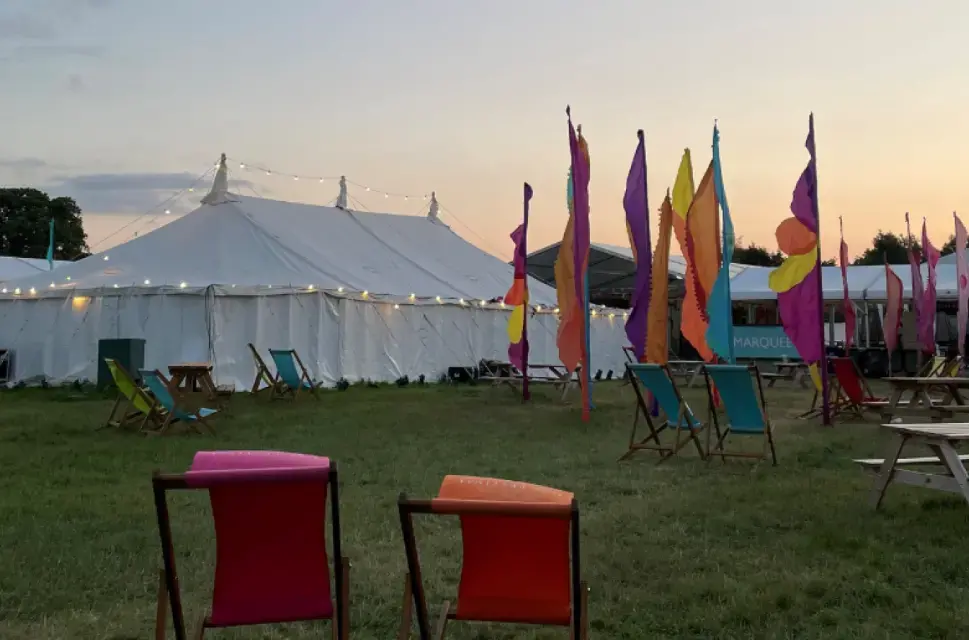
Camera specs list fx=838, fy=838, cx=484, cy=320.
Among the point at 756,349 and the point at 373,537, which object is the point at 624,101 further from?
the point at 373,537

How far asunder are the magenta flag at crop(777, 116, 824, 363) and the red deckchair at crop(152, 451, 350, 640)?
24.9ft

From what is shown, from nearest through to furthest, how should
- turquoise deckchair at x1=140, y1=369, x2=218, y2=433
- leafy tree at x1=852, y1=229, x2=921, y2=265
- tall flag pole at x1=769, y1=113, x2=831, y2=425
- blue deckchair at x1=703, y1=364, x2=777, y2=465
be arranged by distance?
blue deckchair at x1=703, y1=364, x2=777, y2=465 → turquoise deckchair at x1=140, y1=369, x2=218, y2=433 → tall flag pole at x1=769, y1=113, x2=831, y2=425 → leafy tree at x1=852, y1=229, x2=921, y2=265

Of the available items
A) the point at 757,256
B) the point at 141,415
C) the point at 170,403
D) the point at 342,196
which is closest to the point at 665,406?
the point at 170,403

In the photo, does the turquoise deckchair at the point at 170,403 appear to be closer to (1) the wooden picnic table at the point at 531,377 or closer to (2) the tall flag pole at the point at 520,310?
(2) the tall flag pole at the point at 520,310

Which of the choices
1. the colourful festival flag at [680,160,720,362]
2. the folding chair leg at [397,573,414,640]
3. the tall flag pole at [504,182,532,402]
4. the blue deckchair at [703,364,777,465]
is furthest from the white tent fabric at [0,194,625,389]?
the folding chair leg at [397,573,414,640]

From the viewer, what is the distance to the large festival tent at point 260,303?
527 inches

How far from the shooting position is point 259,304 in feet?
44.5

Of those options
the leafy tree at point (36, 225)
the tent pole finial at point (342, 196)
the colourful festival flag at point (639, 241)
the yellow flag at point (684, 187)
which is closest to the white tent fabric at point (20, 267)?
the tent pole finial at point (342, 196)

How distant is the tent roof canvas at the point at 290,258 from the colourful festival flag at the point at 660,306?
20.8 ft

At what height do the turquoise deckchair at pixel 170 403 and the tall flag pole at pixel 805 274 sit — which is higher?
the tall flag pole at pixel 805 274

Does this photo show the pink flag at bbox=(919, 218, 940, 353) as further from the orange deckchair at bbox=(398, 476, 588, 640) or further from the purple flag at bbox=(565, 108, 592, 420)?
the orange deckchair at bbox=(398, 476, 588, 640)

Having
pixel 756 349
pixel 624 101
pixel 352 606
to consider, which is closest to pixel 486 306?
pixel 624 101

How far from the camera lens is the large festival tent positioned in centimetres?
1340

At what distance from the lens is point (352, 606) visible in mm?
3041
